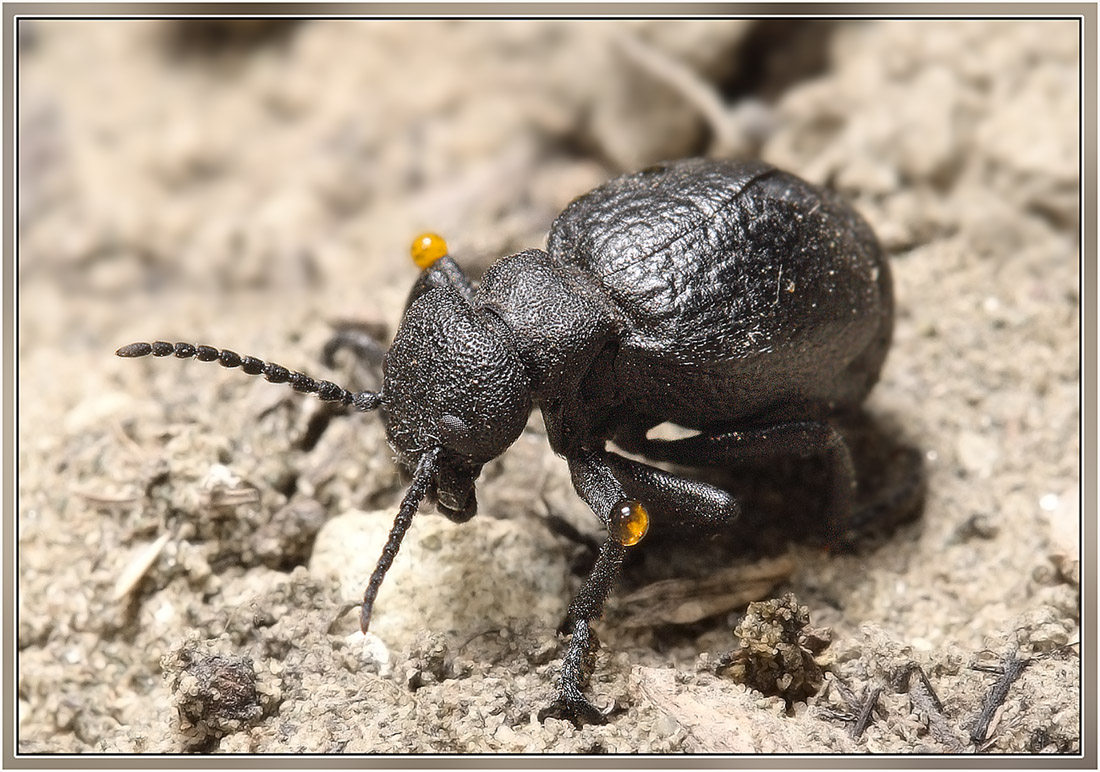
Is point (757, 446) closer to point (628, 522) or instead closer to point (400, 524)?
point (628, 522)

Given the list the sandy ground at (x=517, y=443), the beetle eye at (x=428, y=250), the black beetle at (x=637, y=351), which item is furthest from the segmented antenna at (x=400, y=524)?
the beetle eye at (x=428, y=250)

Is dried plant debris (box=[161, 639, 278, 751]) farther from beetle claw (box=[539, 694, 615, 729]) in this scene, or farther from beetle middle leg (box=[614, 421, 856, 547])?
beetle middle leg (box=[614, 421, 856, 547])

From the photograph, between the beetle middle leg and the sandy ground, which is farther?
the beetle middle leg

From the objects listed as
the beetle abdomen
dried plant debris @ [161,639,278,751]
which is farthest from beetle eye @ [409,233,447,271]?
dried plant debris @ [161,639,278,751]

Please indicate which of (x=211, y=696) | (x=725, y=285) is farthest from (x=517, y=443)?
(x=211, y=696)

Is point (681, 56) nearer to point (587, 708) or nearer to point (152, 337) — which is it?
point (152, 337)

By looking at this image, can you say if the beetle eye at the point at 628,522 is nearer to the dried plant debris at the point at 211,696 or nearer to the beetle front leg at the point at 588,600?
the beetle front leg at the point at 588,600
